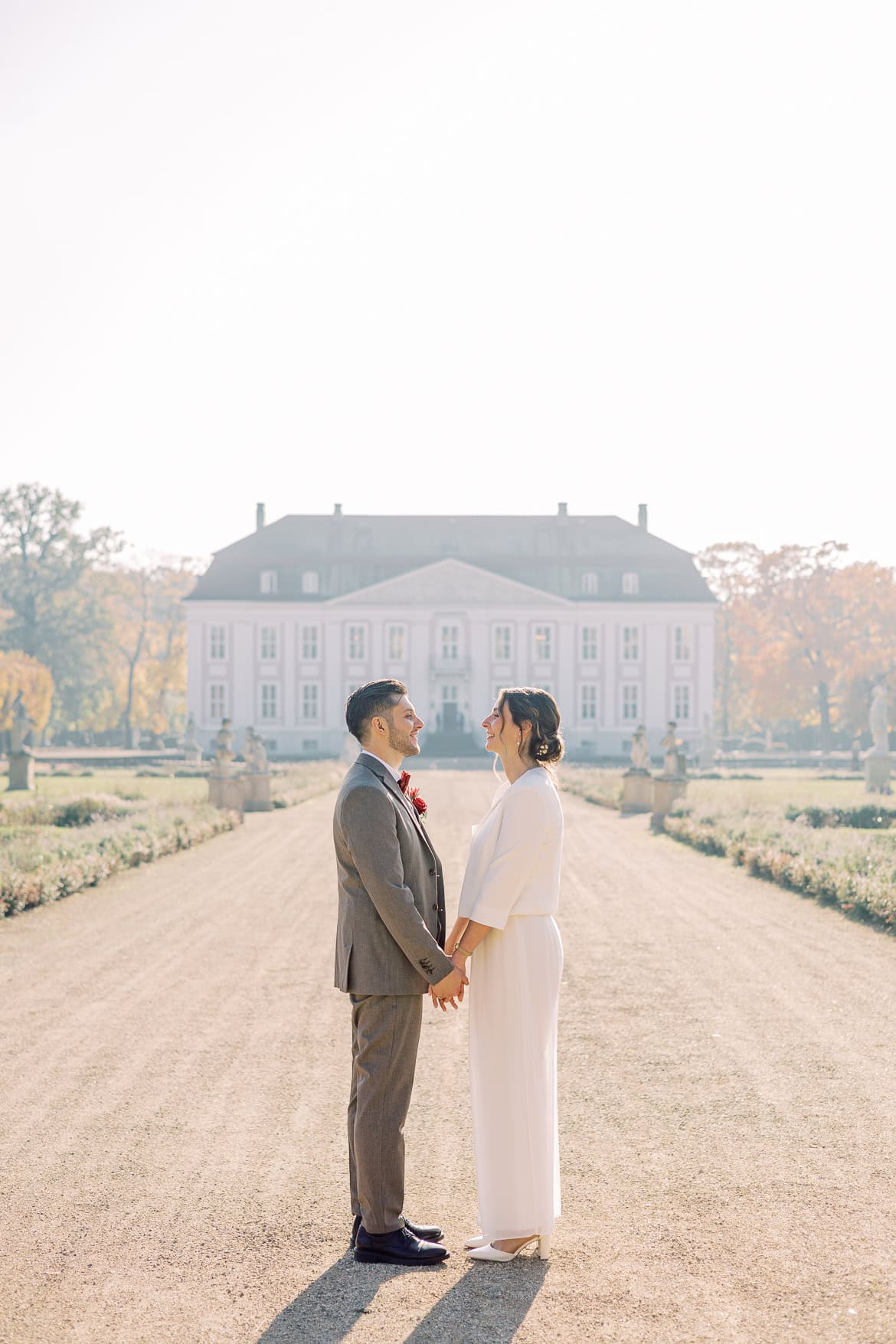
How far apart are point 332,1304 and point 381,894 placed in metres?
1.17

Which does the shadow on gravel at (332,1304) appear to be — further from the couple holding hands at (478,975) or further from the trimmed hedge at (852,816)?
the trimmed hedge at (852,816)

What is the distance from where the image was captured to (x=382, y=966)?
4188 millimetres

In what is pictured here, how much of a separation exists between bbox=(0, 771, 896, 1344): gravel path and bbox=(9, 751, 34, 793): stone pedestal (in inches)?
964

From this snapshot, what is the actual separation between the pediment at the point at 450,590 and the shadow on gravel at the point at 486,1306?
63.2 meters

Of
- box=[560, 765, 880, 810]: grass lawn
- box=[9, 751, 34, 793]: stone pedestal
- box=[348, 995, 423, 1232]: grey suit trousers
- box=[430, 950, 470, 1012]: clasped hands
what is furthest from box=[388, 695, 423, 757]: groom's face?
box=[9, 751, 34, 793]: stone pedestal

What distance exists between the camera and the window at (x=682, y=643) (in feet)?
225

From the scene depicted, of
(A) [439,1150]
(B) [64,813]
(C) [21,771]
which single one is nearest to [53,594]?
(C) [21,771]

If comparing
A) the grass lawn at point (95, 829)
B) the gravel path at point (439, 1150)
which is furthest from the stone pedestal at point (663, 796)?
the gravel path at point (439, 1150)

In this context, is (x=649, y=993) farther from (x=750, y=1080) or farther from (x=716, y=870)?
(x=716, y=870)

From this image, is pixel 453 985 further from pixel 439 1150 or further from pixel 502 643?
pixel 502 643

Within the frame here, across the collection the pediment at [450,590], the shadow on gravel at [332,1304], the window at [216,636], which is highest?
the pediment at [450,590]

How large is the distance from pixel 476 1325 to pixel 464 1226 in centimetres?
83

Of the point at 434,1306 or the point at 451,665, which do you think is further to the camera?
the point at 451,665

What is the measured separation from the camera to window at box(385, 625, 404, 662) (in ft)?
222
